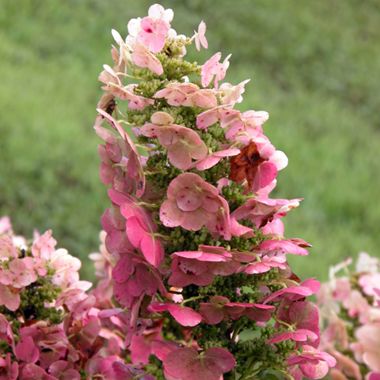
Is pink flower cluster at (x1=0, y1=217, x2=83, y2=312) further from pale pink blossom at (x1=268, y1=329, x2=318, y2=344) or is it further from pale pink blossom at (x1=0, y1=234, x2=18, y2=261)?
pale pink blossom at (x1=268, y1=329, x2=318, y2=344)

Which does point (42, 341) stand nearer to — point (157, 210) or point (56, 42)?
point (157, 210)

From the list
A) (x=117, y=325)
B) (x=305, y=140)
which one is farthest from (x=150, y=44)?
(x=305, y=140)

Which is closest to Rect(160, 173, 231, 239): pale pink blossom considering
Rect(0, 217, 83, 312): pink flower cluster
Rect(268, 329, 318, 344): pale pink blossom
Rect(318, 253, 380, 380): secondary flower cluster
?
Rect(268, 329, 318, 344): pale pink blossom

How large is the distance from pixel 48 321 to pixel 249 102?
4.74 m

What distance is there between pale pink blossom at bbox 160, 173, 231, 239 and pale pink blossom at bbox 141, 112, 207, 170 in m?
0.02

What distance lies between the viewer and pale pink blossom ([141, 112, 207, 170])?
2.61ft

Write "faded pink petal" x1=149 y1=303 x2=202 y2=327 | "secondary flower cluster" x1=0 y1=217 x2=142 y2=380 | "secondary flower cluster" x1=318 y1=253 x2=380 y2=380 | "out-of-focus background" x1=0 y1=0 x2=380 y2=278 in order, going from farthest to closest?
"out-of-focus background" x1=0 y1=0 x2=380 y2=278 < "secondary flower cluster" x1=318 y1=253 x2=380 y2=380 < "secondary flower cluster" x1=0 y1=217 x2=142 y2=380 < "faded pink petal" x1=149 y1=303 x2=202 y2=327

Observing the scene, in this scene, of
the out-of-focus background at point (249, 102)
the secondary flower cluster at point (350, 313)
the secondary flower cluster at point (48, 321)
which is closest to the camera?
the secondary flower cluster at point (48, 321)

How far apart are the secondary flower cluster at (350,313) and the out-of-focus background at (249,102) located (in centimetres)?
206

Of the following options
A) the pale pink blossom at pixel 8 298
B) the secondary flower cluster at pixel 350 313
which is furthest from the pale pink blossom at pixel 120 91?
the secondary flower cluster at pixel 350 313

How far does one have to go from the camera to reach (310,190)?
15.8ft

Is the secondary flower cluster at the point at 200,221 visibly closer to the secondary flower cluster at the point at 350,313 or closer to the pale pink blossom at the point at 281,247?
the pale pink blossom at the point at 281,247

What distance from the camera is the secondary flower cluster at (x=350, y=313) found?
1.17m

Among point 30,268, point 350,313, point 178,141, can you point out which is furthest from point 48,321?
point 350,313
